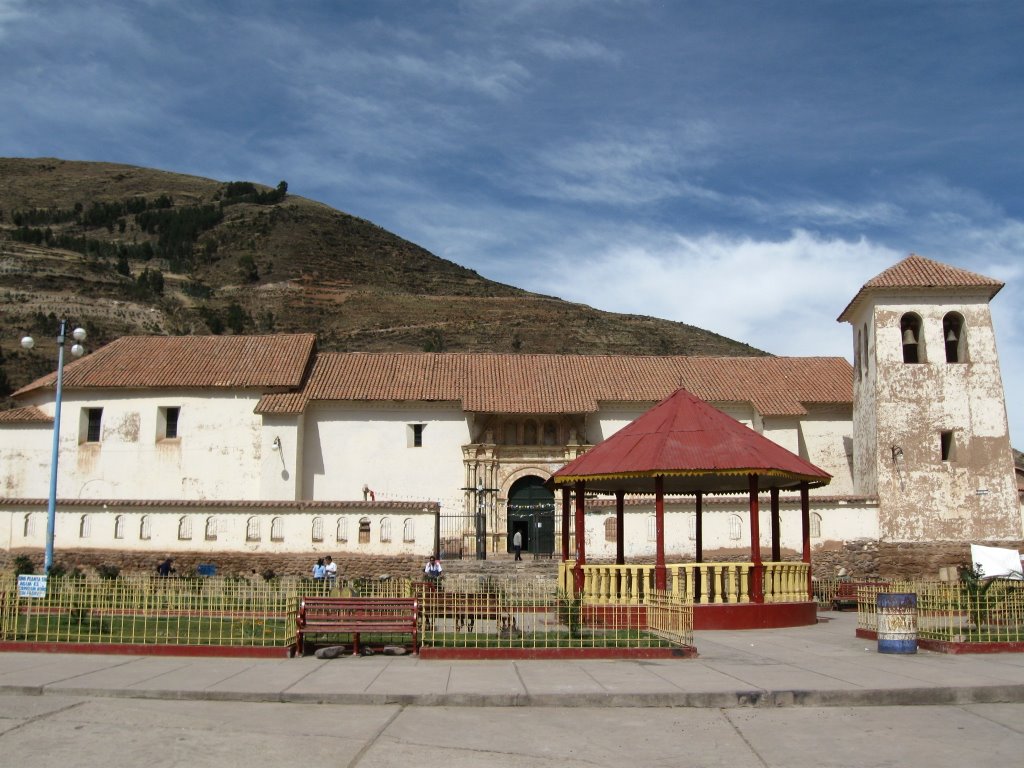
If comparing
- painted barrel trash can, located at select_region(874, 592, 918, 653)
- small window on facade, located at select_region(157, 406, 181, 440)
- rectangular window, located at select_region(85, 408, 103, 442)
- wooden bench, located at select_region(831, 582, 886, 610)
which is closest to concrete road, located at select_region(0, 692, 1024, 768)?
painted barrel trash can, located at select_region(874, 592, 918, 653)

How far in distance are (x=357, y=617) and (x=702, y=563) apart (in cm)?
691

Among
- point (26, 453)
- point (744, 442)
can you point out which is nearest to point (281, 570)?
point (26, 453)

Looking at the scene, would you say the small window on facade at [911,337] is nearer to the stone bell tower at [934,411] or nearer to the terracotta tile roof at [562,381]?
the stone bell tower at [934,411]

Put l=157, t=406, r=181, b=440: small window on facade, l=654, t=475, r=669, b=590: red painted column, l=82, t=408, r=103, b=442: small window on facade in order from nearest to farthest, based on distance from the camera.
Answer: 1. l=654, t=475, r=669, b=590: red painted column
2. l=157, t=406, r=181, b=440: small window on facade
3. l=82, t=408, r=103, b=442: small window on facade

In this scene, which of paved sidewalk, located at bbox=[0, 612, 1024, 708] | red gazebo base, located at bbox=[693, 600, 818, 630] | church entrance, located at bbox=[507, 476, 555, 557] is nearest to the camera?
paved sidewalk, located at bbox=[0, 612, 1024, 708]

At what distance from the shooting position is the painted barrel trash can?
1297cm

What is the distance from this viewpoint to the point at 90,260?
3506 inches

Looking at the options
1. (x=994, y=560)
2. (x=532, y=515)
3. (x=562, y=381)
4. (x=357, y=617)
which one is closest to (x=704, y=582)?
(x=357, y=617)

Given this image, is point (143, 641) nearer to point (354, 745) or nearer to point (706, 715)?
point (354, 745)

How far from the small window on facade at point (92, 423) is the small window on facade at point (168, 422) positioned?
2.19 meters

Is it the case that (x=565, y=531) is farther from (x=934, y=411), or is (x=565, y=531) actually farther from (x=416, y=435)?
(x=934, y=411)

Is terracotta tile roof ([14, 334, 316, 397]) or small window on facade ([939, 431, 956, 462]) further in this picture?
terracotta tile roof ([14, 334, 316, 397])

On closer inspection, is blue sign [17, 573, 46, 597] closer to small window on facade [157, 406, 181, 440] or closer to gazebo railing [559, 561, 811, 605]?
gazebo railing [559, 561, 811, 605]

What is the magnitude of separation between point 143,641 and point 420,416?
2133 cm
